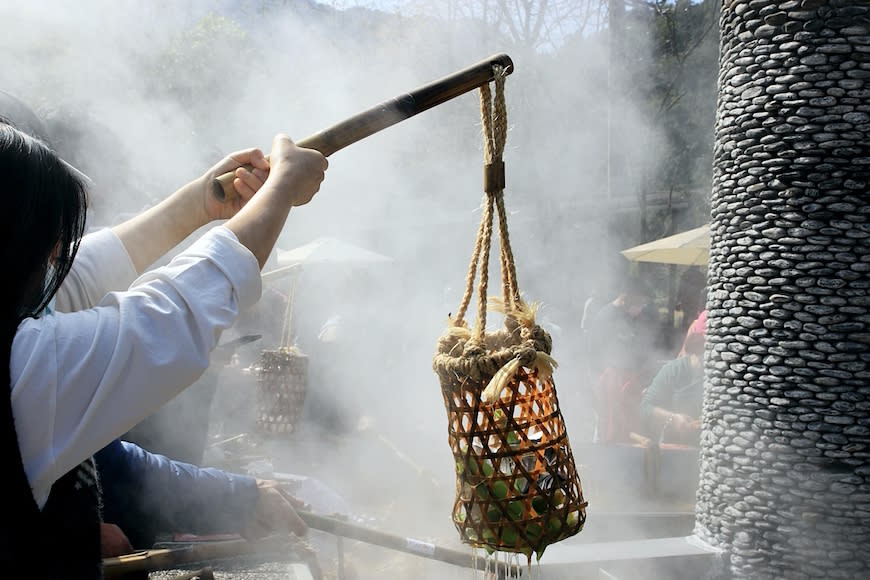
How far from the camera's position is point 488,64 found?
188 cm

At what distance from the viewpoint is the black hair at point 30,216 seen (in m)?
1.11

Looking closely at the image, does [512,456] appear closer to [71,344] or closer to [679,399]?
[71,344]

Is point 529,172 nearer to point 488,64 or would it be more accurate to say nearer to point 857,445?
point 857,445

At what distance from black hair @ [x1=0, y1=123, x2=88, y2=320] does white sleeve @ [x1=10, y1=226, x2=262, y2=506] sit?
0.18 feet

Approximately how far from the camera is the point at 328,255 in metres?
11.3

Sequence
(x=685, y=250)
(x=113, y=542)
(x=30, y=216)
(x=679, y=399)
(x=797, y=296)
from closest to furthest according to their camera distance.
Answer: (x=30, y=216), (x=113, y=542), (x=797, y=296), (x=679, y=399), (x=685, y=250)

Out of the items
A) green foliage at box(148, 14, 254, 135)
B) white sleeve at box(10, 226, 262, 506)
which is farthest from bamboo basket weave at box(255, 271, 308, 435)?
green foliage at box(148, 14, 254, 135)

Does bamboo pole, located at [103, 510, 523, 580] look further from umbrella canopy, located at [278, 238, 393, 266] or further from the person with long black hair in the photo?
umbrella canopy, located at [278, 238, 393, 266]

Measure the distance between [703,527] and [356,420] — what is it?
6.14 metres

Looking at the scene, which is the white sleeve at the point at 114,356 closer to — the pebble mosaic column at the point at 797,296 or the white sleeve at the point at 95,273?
the white sleeve at the point at 95,273

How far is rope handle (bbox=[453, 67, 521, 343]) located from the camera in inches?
76.5

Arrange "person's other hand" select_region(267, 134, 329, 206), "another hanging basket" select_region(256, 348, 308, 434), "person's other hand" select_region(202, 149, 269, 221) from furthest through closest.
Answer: "another hanging basket" select_region(256, 348, 308, 434) < "person's other hand" select_region(202, 149, 269, 221) < "person's other hand" select_region(267, 134, 329, 206)

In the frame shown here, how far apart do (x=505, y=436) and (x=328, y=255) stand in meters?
9.67

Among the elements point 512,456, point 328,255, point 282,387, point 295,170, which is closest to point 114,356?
point 295,170
